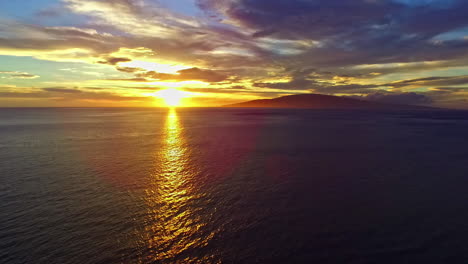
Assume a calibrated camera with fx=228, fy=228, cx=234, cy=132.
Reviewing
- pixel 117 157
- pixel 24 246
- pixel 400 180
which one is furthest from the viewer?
pixel 117 157

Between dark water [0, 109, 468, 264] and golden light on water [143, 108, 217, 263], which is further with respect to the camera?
golden light on water [143, 108, 217, 263]

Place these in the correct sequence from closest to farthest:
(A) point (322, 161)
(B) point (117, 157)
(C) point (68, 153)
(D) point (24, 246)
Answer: (D) point (24, 246) < (A) point (322, 161) < (B) point (117, 157) < (C) point (68, 153)

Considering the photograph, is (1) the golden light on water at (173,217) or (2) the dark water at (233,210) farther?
(1) the golden light on water at (173,217)

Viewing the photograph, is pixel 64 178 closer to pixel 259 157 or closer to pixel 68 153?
pixel 68 153

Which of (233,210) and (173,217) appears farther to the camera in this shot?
(233,210)

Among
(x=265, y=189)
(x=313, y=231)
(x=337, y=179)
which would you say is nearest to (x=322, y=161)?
(x=337, y=179)

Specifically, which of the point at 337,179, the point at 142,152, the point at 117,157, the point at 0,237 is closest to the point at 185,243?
the point at 0,237

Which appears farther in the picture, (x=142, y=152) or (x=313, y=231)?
(x=142, y=152)

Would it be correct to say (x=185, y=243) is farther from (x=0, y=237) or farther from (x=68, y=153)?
(x=68, y=153)

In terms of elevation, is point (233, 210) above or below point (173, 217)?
above
